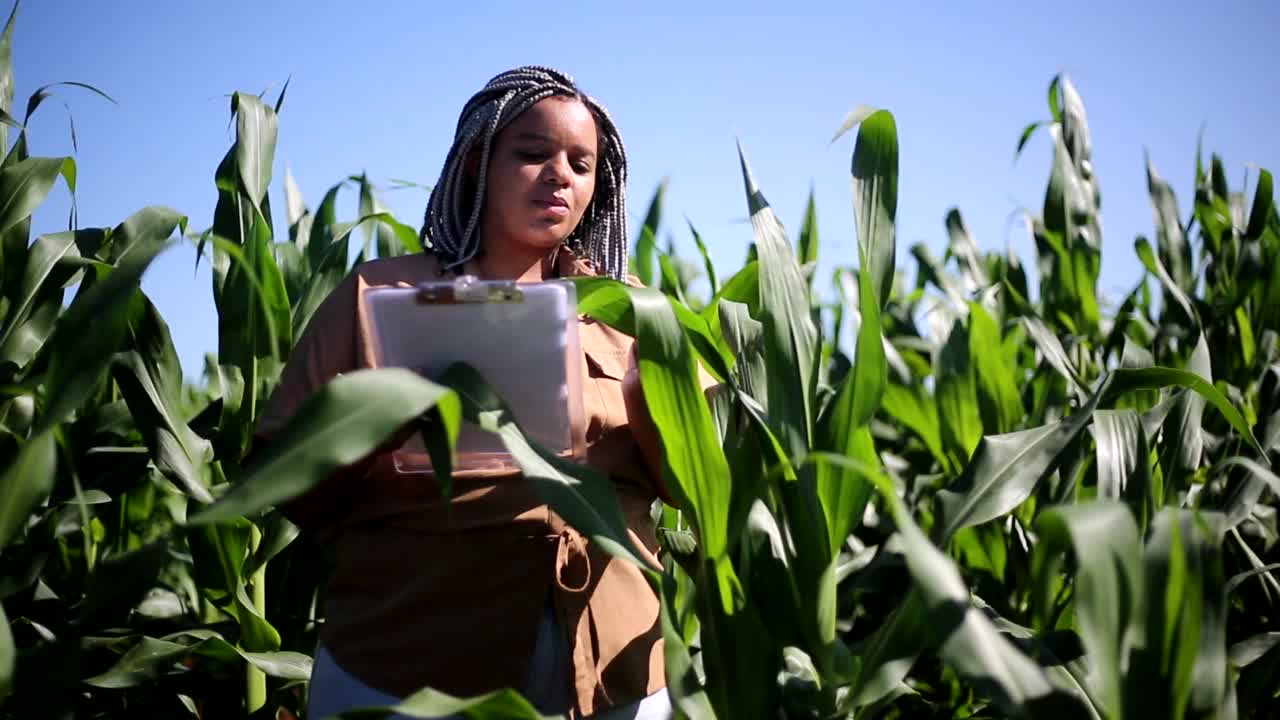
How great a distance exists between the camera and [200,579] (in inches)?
64.4

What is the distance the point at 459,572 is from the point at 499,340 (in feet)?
0.96

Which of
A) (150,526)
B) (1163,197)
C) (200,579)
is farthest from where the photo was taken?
(1163,197)

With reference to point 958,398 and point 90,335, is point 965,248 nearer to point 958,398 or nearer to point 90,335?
point 958,398

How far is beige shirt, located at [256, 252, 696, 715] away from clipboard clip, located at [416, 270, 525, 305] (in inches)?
7.6

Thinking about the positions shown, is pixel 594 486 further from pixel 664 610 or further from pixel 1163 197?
pixel 1163 197

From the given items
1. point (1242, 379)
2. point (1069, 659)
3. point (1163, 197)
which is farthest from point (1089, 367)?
point (1069, 659)

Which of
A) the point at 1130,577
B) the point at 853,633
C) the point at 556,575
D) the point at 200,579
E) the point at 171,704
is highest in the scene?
the point at 1130,577

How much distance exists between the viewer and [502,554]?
4.02ft

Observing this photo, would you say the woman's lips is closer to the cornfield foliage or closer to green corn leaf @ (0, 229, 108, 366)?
the cornfield foliage

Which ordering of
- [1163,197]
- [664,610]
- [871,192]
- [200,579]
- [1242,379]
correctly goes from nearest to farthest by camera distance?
[664,610]
[871,192]
[200,579]
[1242,379]
[1163,197]

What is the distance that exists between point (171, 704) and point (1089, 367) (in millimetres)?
2046

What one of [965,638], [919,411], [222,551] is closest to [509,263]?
[222,551]

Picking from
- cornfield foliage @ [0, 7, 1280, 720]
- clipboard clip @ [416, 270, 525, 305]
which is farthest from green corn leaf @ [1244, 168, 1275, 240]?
clipboard clip @ [416, 270, 525, 305]

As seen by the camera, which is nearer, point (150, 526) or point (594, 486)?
point (594, 486)
